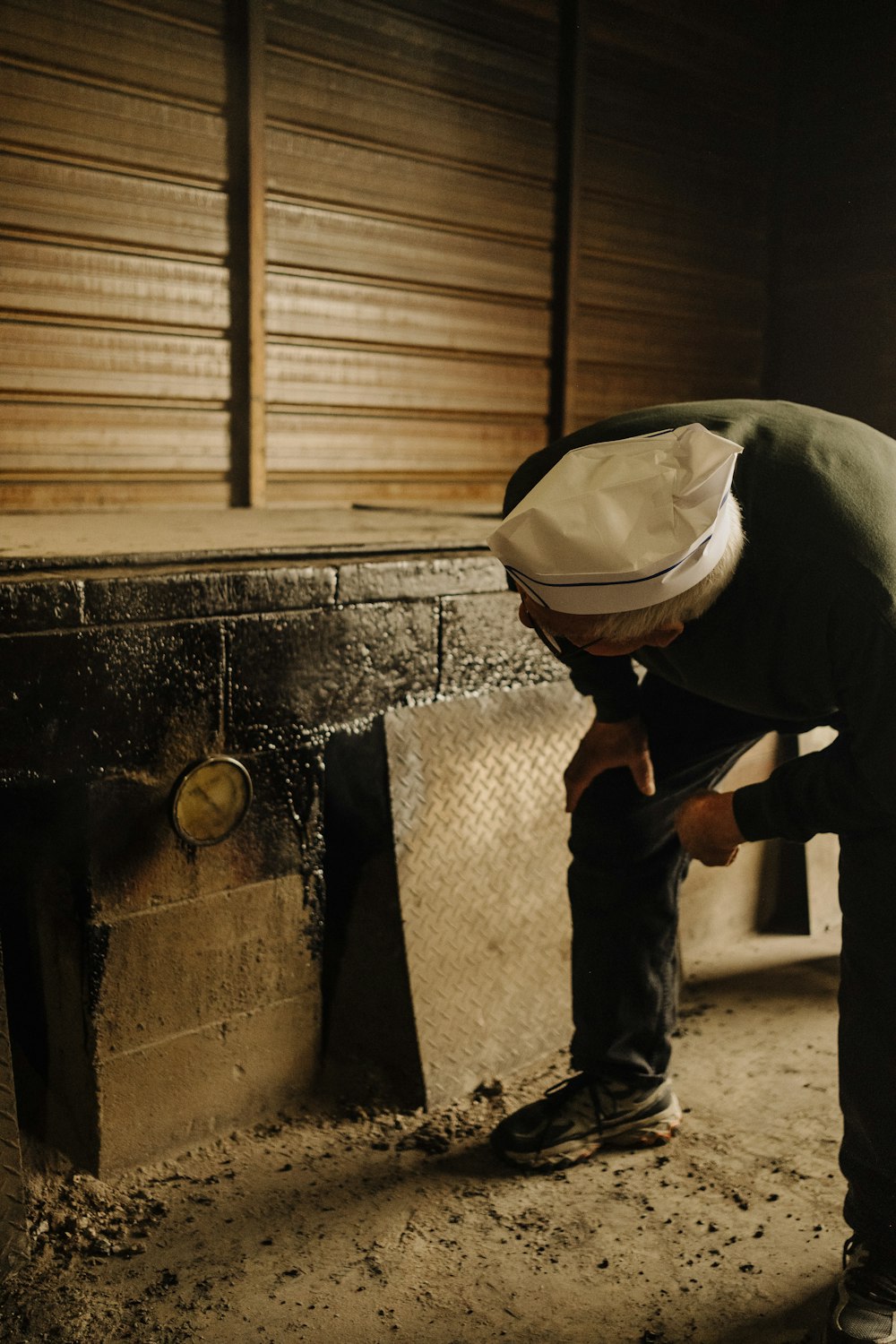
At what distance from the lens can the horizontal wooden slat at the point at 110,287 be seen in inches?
140

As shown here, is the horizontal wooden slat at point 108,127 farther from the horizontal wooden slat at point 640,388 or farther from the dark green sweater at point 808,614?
the dark green sweater at point 808,614

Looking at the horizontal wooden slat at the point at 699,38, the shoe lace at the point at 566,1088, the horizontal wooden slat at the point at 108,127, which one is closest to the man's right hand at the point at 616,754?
the shoe lace at the point at 566,1088

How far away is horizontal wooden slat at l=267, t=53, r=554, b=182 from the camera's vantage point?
4023mm

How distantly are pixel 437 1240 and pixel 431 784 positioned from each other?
1.01 meters

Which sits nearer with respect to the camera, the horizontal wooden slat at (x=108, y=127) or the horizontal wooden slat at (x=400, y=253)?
the horizontal wooden slat at (x=108, y=127)

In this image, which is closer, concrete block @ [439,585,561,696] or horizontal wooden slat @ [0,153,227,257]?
concrete block @ [439,585,561,696]

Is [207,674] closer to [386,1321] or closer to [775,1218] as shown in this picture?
[386,1321]

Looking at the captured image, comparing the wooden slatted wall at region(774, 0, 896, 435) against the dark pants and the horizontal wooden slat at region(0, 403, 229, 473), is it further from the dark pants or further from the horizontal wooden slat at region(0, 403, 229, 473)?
the dark pants

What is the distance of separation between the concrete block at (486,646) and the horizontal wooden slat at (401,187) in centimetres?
209

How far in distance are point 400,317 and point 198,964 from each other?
292 centimetres

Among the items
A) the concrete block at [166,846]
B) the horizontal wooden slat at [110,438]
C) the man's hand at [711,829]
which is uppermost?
the horizontal wooden slat at [110,438]

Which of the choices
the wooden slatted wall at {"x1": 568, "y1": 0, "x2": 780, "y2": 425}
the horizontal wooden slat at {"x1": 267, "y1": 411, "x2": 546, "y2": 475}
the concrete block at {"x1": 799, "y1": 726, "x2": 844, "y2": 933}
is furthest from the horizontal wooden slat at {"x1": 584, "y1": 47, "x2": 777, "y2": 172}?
the concrete block at {"x1": 799, "y1": 726, "x2": 844, "y2": 933}

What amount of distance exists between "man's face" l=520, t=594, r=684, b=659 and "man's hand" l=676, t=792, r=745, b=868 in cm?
34

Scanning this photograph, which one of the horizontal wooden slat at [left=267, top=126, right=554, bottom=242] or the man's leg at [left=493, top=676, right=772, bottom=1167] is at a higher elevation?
the horizontal wooden slat at [left=267, top=126, right=554, bottom=242]
